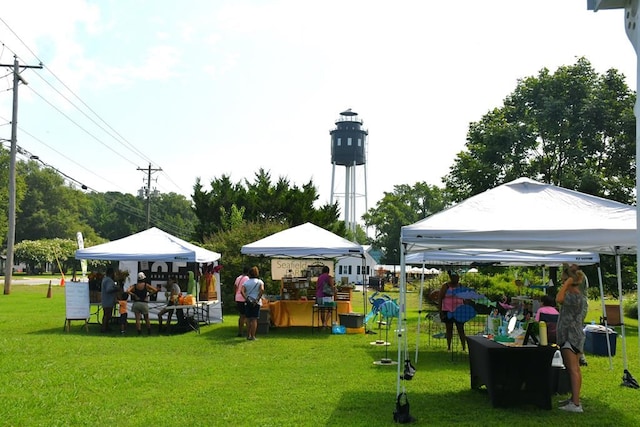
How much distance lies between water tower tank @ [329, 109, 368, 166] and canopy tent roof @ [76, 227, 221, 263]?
5249cm

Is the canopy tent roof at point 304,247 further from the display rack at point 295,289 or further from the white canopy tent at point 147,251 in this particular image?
the display rack at point 295,289

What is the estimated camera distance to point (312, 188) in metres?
30.5

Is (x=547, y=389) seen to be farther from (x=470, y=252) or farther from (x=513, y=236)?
(x=470, y=252)

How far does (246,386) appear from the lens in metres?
8.05

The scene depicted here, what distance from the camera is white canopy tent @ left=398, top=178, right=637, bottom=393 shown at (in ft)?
22.4

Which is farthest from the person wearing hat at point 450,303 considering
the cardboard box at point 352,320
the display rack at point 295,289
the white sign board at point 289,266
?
the white sign board at point 289,266

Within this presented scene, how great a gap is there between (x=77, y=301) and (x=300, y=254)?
16.8 feet

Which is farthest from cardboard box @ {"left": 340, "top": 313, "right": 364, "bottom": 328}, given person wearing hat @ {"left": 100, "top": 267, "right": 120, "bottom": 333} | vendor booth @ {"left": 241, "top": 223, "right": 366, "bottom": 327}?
person wearing hat @ {"left": 100, "top": 267, "right": 120, "bottom": 333}

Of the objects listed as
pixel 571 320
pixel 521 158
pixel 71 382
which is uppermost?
pixel 521 158

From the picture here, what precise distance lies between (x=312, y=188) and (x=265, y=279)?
32.7ft

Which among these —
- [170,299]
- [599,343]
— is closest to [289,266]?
[170,299]

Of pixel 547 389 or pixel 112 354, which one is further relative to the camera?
pixel 112 354

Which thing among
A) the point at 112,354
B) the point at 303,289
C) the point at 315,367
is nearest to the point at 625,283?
the point at 303,289

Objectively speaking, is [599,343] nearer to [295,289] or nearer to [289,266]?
[295,289]
